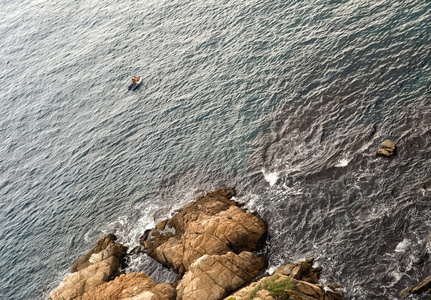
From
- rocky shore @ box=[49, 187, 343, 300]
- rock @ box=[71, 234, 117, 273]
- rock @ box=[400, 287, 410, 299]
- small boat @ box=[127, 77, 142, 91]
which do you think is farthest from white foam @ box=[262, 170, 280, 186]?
small boat @ box=[127, 77, 142, 91]

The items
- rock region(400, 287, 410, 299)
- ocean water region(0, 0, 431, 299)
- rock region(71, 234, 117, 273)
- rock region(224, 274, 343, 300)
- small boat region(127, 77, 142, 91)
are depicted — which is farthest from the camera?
small boat region(127, 77, 142, 91)

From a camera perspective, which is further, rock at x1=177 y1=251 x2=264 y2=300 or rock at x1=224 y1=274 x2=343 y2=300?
rock at x1=177 y1=251 x2=264 y2=300

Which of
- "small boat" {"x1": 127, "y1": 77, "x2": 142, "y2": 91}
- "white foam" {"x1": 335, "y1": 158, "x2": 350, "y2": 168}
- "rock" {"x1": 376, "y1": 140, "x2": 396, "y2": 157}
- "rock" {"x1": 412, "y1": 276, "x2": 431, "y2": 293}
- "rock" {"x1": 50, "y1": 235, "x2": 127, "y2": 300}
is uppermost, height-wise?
"small boat" {"x1": 127, "y1": 77, "x2": 142, "y2": 91}

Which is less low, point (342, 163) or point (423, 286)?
point (342, 163)

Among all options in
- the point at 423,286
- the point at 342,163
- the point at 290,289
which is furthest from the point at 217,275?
the point at 342,163

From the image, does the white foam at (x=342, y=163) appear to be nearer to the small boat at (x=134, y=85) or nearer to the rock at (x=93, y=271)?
the rock at (x=93, y=271)

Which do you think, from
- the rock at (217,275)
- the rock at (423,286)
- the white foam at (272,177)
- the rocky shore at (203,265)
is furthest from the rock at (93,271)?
the rock at (423,286)

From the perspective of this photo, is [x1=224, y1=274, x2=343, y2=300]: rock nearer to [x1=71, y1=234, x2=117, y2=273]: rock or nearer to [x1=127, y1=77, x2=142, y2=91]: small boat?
[x1=71, y1=234, x2=117, y2=273]: rock

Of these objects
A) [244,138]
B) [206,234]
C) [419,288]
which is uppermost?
[206,234]

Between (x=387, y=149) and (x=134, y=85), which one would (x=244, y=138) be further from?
(x=134, y=85)

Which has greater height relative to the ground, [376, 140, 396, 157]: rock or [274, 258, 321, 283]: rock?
[376, 140, 396, 157]: rock
